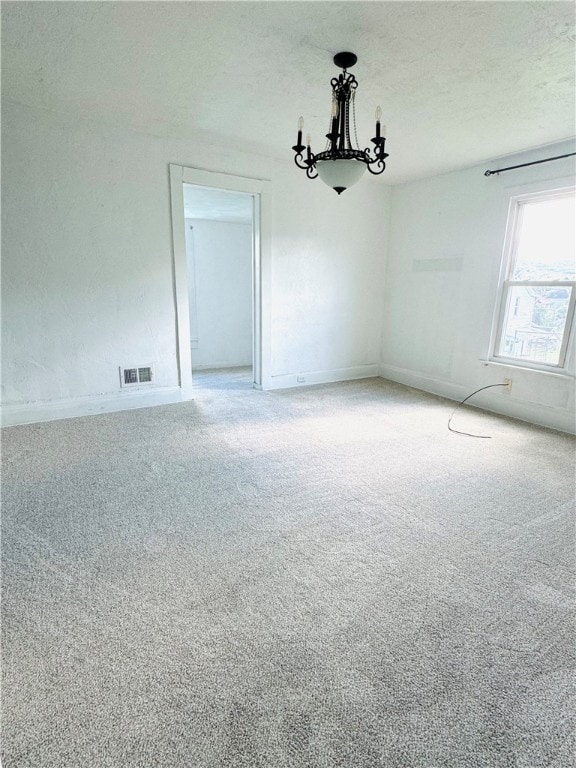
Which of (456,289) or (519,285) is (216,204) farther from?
(519,285)

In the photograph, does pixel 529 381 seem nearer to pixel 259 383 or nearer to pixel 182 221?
pixel 259 383

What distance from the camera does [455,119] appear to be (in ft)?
10.1

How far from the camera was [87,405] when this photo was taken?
12.5 ft

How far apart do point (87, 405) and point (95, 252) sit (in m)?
1.48

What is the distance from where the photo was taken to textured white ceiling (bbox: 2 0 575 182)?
6.31 ft

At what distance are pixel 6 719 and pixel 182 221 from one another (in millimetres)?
3879

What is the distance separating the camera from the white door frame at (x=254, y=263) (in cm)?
388

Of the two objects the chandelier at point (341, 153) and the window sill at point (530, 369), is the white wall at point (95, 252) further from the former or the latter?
the window sill at point (530, 369)

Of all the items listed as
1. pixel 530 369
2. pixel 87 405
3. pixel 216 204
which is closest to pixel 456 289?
pixel 530 369

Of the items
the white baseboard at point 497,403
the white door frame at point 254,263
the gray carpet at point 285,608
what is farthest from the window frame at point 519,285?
the white door frame at point 254,263

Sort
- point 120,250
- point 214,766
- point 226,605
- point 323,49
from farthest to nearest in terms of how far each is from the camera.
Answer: point 120,250 → point 323,49 → point 226,605 → point 214,766

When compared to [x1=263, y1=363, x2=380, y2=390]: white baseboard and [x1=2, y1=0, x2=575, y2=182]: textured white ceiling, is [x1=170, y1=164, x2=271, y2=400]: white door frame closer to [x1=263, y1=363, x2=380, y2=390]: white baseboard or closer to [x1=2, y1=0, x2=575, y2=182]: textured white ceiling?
[x1=263, y1=363, x2=380, y2=390]: white baseboard

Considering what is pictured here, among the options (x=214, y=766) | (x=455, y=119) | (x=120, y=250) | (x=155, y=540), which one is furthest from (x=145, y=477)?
(x=455, y=119)

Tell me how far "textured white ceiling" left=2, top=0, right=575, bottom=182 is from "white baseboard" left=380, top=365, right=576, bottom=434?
2.47m
